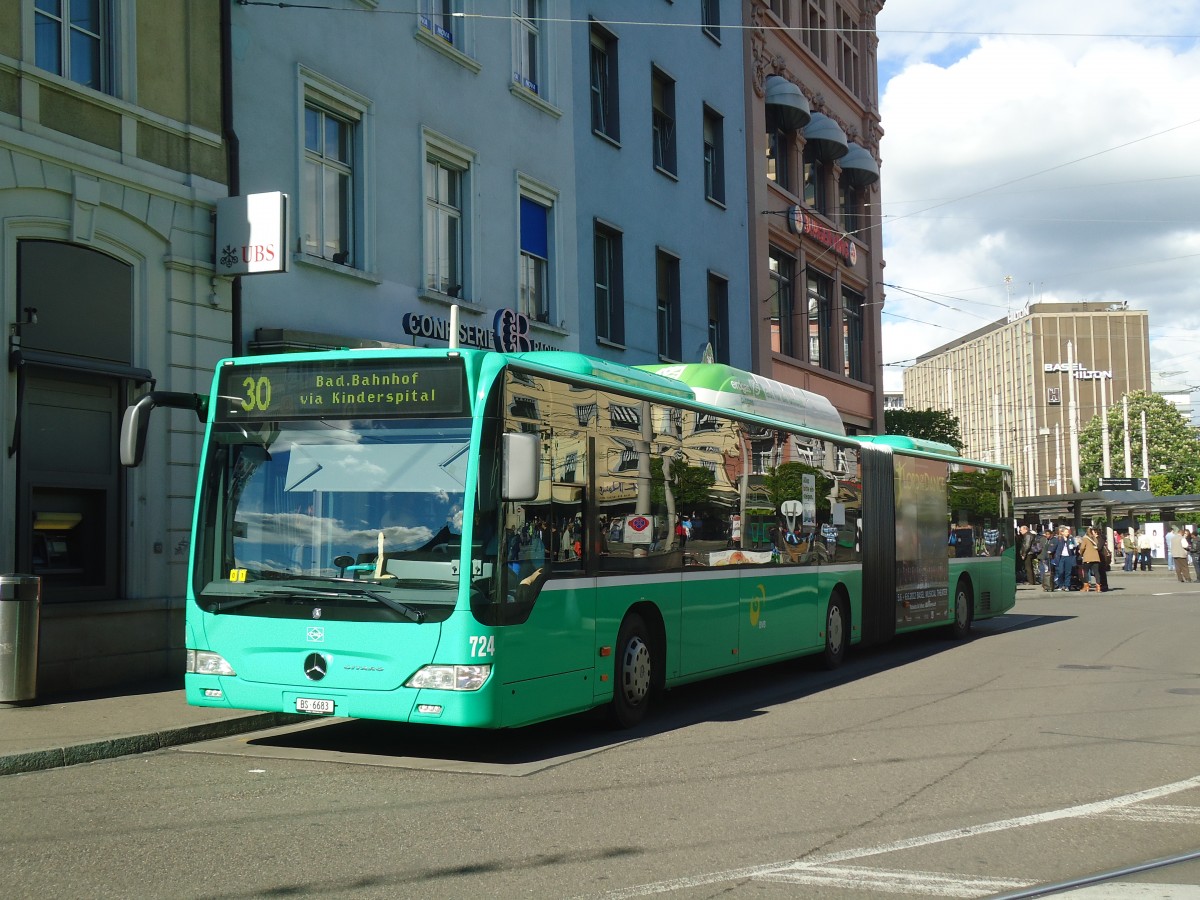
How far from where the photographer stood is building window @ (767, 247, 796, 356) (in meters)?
32.4

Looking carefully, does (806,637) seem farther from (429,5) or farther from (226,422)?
(429,5)

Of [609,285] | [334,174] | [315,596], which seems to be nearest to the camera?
[315,596]

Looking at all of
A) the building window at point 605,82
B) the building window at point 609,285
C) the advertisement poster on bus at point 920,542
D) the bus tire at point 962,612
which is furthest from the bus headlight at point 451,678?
the building window at point 605,82

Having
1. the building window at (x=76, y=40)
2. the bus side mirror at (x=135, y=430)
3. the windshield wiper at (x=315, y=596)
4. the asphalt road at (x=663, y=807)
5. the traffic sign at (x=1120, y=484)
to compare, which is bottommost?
the asphalt road at (x=663, y=807)

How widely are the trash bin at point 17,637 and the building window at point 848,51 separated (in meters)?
31.3

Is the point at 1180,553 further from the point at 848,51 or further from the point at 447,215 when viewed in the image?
the point at 447,215

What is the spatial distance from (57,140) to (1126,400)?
95.2 metres

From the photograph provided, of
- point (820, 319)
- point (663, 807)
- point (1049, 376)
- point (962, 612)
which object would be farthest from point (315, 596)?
point (1049, 376)

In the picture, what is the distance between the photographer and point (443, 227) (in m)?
19.2

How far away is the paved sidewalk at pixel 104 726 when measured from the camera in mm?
9227

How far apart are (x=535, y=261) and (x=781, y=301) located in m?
12.7

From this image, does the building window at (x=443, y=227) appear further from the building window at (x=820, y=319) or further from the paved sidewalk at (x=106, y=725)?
the building window at (x=820, y=319)

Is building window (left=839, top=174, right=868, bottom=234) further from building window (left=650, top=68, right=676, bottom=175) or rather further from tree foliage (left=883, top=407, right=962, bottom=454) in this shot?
tree foliage (left=883, top=407, right=962, bottom=454)

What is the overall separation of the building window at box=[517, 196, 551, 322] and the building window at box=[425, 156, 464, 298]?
1.73 m
